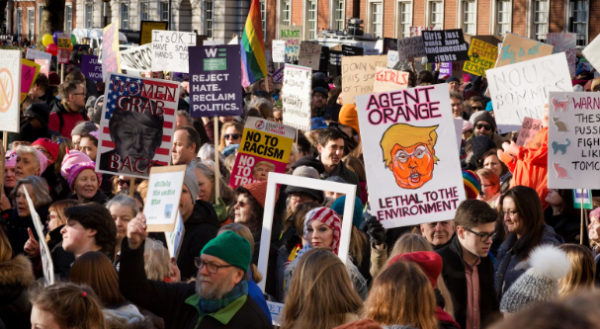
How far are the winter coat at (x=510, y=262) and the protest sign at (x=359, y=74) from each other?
623cm

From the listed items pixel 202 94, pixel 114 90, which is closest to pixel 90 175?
pixel 114 90

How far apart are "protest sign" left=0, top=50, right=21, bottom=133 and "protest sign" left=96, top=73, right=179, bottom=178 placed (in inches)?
60.0

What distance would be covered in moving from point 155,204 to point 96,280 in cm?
75

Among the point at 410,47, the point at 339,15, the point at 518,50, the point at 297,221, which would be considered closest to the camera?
the point at 297,221

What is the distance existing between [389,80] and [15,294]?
6.89 metres

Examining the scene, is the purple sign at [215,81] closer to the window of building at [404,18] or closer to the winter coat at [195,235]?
the winter coat at [195,235]

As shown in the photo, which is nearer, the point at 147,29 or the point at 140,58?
Answer: the point at 140,58

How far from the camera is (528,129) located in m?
7.89

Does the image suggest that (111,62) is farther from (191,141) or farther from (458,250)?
(458,250)

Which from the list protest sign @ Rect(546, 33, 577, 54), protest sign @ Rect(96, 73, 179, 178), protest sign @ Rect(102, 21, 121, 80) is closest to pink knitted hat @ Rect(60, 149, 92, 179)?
protest sign @ Rect(96, 73, 179, 178)

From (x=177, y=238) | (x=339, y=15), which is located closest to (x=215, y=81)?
(x=177, y=238)

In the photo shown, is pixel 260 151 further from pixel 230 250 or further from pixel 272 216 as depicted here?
pixel 230 250

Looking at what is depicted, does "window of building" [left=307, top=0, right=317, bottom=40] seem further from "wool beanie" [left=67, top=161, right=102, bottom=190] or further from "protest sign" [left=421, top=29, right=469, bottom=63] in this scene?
"wool beanie" [left=67, top=161, right=102, bottom=190]

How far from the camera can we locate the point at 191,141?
685 cm
